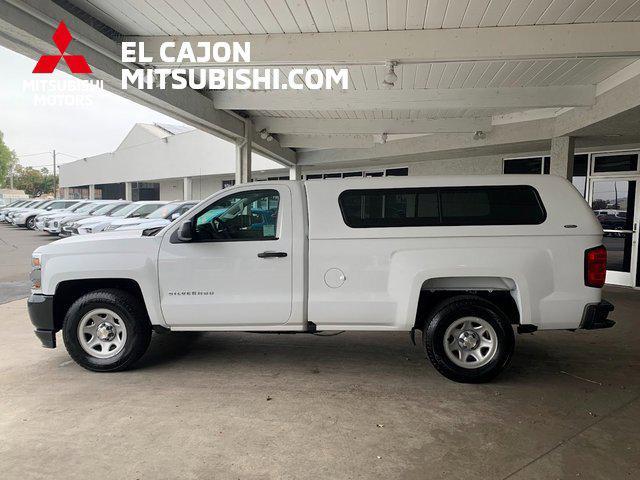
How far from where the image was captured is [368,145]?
45.5 ft

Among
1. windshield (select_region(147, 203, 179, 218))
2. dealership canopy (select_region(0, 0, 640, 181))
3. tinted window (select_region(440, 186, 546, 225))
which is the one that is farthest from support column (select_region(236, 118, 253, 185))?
tinted window (select_region(440, 186, 546, 225))

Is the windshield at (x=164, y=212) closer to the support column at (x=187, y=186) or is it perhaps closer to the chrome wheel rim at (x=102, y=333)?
the chrome wheel rim at (x=102, y=333)

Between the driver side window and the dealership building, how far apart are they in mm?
2155

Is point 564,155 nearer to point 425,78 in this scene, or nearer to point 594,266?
point 425,78

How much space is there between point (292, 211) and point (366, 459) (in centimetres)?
243

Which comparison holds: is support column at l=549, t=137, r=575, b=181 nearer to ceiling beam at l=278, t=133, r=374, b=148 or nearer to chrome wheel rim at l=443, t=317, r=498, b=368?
ceiling beam at l=278, t=133, r=374, b=148

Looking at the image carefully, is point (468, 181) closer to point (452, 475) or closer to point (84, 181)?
point (452, 475)

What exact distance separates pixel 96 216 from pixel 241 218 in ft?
49.5

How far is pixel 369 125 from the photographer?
36.6 feet

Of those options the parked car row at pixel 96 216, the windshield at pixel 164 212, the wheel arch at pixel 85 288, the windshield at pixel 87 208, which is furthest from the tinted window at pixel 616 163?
the windshield at pixel 87 208

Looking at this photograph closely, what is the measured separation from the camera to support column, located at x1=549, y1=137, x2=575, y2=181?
9281 mm

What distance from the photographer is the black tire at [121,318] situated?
15.4 ft

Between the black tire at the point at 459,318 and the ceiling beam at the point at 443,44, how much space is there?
3.02 metres

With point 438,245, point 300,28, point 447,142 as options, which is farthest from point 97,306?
point 447,142
